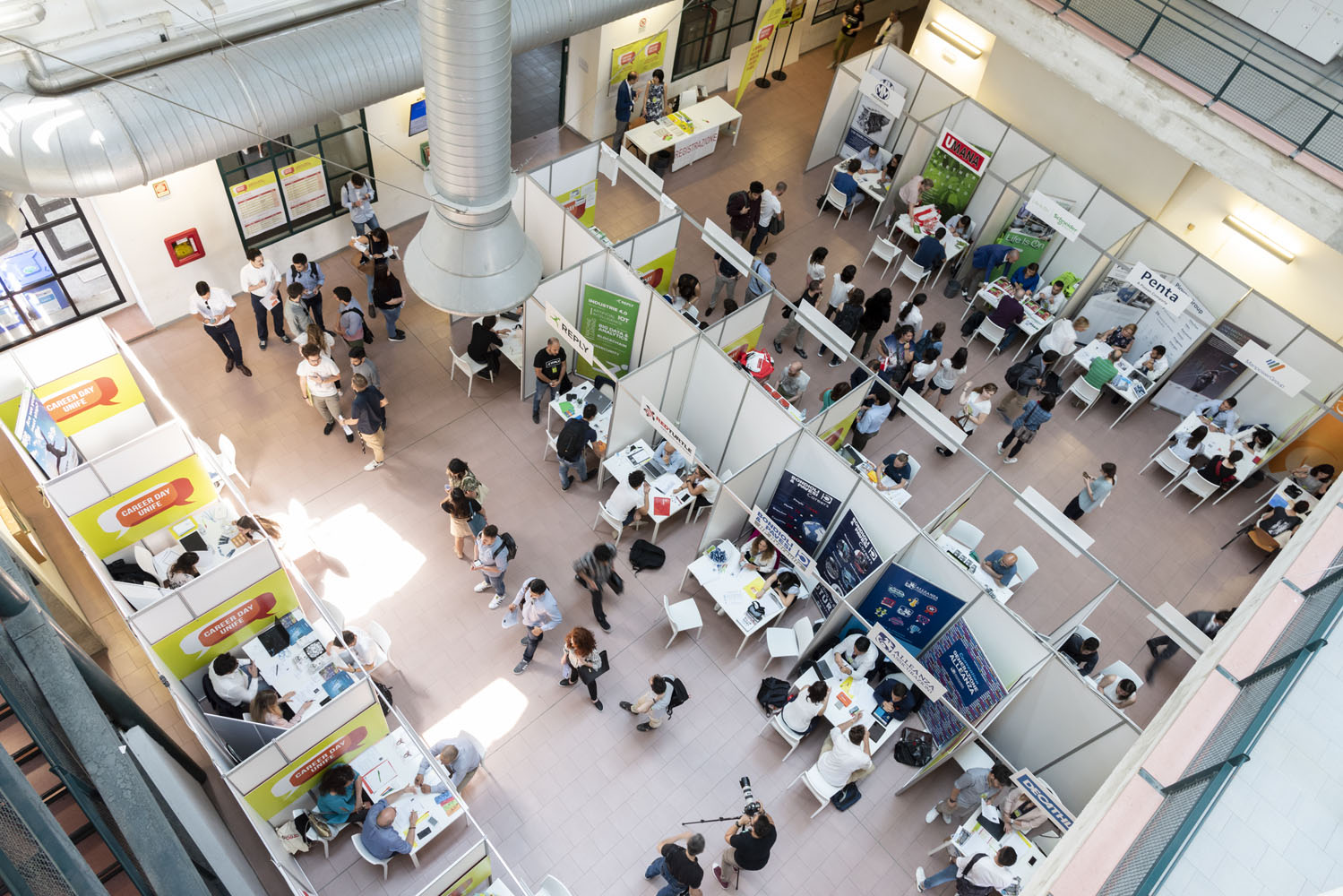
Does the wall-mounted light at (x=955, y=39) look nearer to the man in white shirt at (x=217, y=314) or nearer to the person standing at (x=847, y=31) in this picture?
the person standing at (x=847, y=31)

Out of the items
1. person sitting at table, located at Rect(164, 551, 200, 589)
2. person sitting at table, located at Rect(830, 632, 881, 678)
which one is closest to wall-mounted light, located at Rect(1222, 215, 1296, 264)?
person sitting at table, located at Rect(830, 632, 881, 678)

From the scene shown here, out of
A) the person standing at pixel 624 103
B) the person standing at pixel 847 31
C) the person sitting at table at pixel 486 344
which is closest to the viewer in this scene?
the person sitting at table at pixel 486 344

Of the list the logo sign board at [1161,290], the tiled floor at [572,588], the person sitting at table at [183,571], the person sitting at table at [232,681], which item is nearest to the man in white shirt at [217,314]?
the tiled floor at [572,588]

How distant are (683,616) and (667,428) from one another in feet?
6.30

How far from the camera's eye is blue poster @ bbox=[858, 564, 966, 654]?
8.20 metres

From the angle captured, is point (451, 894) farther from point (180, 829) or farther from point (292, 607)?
point (292, 607)

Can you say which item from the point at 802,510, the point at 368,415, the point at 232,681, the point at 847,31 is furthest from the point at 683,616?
the point at 847,31

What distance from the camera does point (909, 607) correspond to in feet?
27.5

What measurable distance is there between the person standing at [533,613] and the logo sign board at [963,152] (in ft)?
28.9

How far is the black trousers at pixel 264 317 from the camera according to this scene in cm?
1029

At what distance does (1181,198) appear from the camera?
12.0 meters

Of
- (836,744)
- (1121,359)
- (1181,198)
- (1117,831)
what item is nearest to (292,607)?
(836,744)

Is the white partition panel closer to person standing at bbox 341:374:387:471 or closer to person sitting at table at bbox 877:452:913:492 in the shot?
person sitting at table at bbox 877:452:913:492

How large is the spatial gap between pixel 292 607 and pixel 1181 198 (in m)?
12.3
